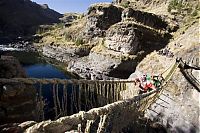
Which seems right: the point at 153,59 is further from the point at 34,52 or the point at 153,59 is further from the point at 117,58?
the point at 34,52

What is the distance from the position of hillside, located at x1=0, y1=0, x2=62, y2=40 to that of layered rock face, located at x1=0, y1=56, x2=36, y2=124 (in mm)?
96744

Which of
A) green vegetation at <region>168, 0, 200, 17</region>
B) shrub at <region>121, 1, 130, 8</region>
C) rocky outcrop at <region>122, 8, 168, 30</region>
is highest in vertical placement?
shrub at <region>121, 1, 130, 8</region>

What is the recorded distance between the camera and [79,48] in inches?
2096

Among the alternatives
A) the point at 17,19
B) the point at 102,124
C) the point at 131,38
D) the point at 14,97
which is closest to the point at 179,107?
the point at 14,97

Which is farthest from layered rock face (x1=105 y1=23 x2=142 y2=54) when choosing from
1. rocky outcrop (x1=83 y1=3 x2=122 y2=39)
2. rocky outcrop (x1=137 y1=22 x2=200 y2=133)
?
rocky outcrop (x1=137 y1=22 x2=200 y2=133)

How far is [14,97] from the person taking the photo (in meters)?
7.88

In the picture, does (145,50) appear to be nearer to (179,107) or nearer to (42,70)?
(42,70)

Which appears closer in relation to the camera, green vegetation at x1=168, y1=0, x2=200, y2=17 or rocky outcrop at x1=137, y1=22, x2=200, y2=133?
rocky outcrop at x1=137, y1=22, x2=200, y2=133

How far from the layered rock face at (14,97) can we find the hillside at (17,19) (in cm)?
9674

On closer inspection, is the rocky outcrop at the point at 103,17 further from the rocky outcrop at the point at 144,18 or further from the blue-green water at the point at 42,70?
the blue-green water at the point at 42,70

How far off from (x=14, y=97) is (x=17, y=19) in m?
127

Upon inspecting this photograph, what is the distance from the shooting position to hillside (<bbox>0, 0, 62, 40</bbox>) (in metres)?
114

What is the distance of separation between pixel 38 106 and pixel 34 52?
6108 centimetres

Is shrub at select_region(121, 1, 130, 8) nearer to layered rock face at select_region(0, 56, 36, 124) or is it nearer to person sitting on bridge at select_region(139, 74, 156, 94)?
person sitting on bridge at select_region(139, 74, 156, 94)
